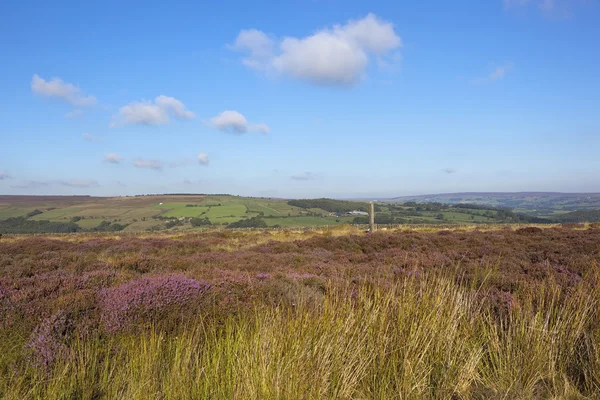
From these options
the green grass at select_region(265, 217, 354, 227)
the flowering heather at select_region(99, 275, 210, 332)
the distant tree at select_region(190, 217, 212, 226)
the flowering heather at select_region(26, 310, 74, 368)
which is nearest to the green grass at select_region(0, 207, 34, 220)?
the distant tree at select_region(190, 217, 212, 226)

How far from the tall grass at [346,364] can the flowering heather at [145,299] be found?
0.30 metres

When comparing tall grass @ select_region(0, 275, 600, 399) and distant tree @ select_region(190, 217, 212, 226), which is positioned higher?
tall grass @ select_region(0, 275, 600, 399)

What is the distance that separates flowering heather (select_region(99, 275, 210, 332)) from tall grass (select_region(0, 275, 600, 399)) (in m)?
→ 0.30

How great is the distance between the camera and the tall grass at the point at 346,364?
Answer: 2643 millimetres

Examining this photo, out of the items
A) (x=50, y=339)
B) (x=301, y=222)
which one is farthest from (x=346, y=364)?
(x=301, y=222)

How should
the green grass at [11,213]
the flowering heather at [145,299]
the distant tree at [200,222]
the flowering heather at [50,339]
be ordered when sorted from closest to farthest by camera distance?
the flowering heather at [50,339]
the flowering heather at [145,299]
the distant tree at [200,222]
the green grass at [11,213]

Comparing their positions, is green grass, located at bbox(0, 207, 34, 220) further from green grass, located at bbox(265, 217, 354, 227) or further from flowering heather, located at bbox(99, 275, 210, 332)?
flowering heather, located at bbox(99, 275, 210, 332)

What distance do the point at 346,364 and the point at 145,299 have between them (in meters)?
2.80

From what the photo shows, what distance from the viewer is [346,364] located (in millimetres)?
2936

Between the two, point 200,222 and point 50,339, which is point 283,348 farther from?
point 200,222

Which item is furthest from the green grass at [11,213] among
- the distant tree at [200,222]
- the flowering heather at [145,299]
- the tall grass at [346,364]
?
the tall grass at [346,364]

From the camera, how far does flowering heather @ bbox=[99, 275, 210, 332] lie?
13.0ft

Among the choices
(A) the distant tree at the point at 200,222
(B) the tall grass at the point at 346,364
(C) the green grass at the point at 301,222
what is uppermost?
(B) the tall grass at the point at 346,364

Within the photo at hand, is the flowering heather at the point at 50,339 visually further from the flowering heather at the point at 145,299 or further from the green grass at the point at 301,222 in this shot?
the green grass at the point at 301,222
